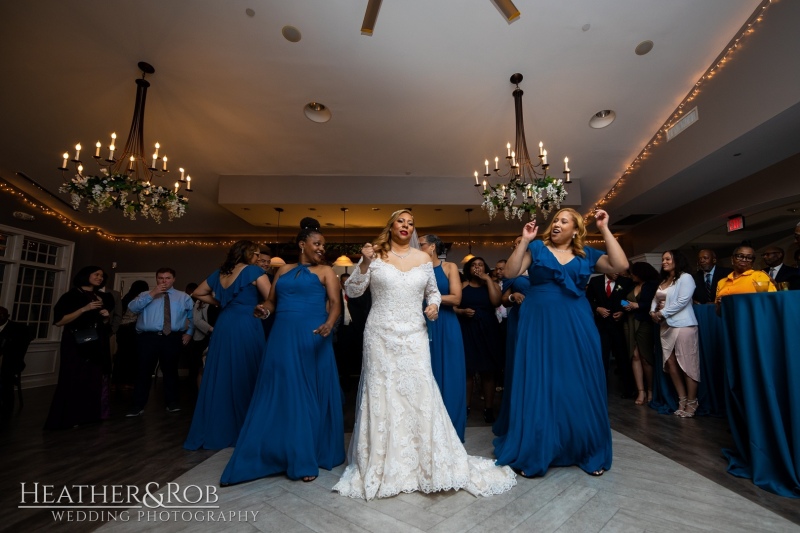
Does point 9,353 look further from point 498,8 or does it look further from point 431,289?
point 498,8

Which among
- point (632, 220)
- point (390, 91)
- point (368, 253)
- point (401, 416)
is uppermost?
point (390, 91)

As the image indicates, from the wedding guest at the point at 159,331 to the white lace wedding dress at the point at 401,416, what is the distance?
10.3 ft

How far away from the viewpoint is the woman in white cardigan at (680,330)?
13.6 feet

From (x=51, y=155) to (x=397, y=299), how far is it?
7889 millimetres

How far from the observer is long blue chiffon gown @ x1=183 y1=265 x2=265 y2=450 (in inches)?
131

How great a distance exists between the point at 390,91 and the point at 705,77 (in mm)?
4781

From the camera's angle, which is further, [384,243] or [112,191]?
[112,191]

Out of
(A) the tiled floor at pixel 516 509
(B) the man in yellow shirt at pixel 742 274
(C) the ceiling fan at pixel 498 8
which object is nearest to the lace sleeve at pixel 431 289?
(A) the tiled floor at pixel 516 509

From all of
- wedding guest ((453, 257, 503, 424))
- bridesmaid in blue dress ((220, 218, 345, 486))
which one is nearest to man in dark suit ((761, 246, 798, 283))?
wedding guest ((453, 257, 503, 424))

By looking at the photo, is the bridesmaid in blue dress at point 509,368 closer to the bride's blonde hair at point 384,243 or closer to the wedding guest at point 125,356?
the bride's blonde hair at point 384,243

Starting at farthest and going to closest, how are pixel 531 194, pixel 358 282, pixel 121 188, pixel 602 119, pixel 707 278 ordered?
pixel 602 119, pixel 707 278, pixel 531 194, pixel 121 188, pixel 358 282

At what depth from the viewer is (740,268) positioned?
3.69 m

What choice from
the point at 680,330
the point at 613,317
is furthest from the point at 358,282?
the point at 613,317

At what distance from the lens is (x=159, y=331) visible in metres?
4.50
